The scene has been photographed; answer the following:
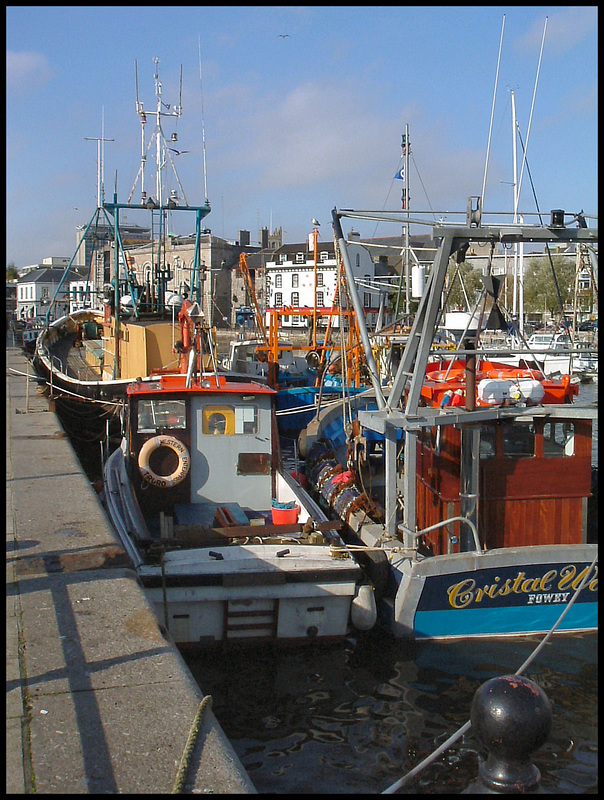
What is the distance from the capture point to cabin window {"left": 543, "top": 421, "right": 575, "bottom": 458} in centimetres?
912

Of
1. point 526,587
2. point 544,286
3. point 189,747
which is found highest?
point 544,286

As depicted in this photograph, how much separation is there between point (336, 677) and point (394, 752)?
1382 millimetres

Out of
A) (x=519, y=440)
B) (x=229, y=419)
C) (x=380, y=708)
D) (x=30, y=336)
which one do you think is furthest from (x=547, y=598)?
(x=30, y=336)

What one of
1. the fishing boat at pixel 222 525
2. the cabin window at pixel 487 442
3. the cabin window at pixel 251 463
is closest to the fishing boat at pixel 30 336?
the fishing boat at pixel 222 525

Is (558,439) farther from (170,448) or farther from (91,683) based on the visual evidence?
(91,683)

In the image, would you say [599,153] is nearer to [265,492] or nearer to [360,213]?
[360,213]

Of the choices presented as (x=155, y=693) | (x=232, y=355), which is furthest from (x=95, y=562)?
(x=232, y=355)

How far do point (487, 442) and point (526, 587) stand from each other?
1.73 metres

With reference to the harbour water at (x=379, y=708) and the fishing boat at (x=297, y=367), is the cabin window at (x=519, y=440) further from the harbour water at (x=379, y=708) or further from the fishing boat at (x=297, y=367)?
the fishing boat at (x=297, y=367)

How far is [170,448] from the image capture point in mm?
10789

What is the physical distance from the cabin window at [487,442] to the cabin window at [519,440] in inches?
6.2

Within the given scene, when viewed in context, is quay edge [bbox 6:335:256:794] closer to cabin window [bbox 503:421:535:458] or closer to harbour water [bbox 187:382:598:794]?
harbour water [bbox 187:382:598:794]

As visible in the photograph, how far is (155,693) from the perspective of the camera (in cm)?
498

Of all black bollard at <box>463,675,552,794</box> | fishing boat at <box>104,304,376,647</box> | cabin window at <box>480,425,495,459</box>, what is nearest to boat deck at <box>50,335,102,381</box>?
fishing boat at <box>104,304,376,647</box>
